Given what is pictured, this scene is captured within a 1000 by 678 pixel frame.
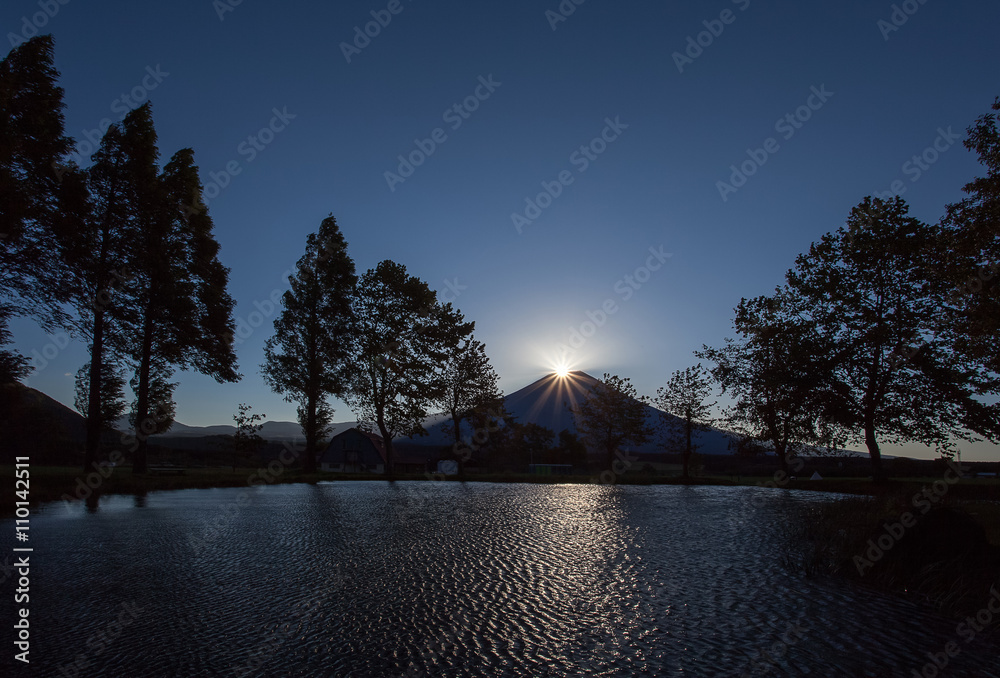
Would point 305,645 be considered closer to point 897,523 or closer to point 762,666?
point 762,666

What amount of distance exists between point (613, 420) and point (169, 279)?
38054mm

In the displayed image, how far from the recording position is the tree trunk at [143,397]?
2108 cm

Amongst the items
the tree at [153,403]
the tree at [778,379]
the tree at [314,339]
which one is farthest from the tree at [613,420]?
the tree at [153,403]

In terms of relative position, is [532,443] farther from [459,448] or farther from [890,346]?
[890,346]

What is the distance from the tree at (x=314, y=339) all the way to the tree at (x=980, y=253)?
96.8ft

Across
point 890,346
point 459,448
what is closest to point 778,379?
point 890,346

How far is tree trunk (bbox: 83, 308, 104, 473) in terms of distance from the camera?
18.8 meters

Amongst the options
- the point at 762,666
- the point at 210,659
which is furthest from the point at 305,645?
the point at 762,666

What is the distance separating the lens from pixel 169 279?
2245cm

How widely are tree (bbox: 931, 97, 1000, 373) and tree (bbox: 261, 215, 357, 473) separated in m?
29.5

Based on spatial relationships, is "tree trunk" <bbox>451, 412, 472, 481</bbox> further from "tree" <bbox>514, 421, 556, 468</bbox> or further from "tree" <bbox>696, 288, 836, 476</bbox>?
"tree" <bbox>514, 421, 556, 468</bbox>

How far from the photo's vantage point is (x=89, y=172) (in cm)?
2052

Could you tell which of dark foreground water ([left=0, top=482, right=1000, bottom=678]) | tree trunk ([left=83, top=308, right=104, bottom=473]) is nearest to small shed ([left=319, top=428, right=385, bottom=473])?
tree trunk ([left=83, top=308, right=104, bottom=473])

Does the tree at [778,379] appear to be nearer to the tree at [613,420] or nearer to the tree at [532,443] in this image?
the tree at [613,420]
